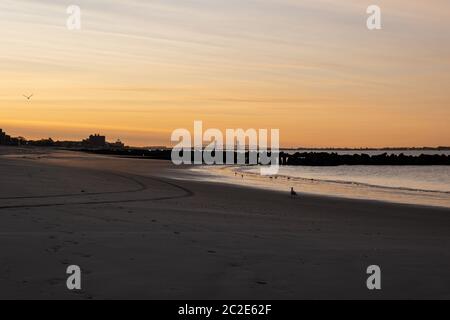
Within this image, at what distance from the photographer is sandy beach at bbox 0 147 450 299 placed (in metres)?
6.51

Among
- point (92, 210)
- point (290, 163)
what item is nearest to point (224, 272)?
point (92, 210)

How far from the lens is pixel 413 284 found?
699 cm

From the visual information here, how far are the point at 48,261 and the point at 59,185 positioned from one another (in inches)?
547

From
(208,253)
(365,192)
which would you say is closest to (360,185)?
(365,192)

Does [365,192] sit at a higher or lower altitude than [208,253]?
lower

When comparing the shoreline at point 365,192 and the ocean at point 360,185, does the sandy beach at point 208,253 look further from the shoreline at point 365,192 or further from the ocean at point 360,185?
the ocean at point 360,185

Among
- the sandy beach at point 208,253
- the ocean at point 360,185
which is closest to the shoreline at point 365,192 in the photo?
the ocean at point 360,185

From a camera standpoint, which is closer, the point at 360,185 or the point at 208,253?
the point at 208,253

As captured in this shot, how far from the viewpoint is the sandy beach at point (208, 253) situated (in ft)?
21.4

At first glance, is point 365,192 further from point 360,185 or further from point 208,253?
point 208,253

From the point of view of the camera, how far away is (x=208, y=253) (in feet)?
27.6

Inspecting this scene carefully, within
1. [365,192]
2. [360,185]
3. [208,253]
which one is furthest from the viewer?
[360,185]
